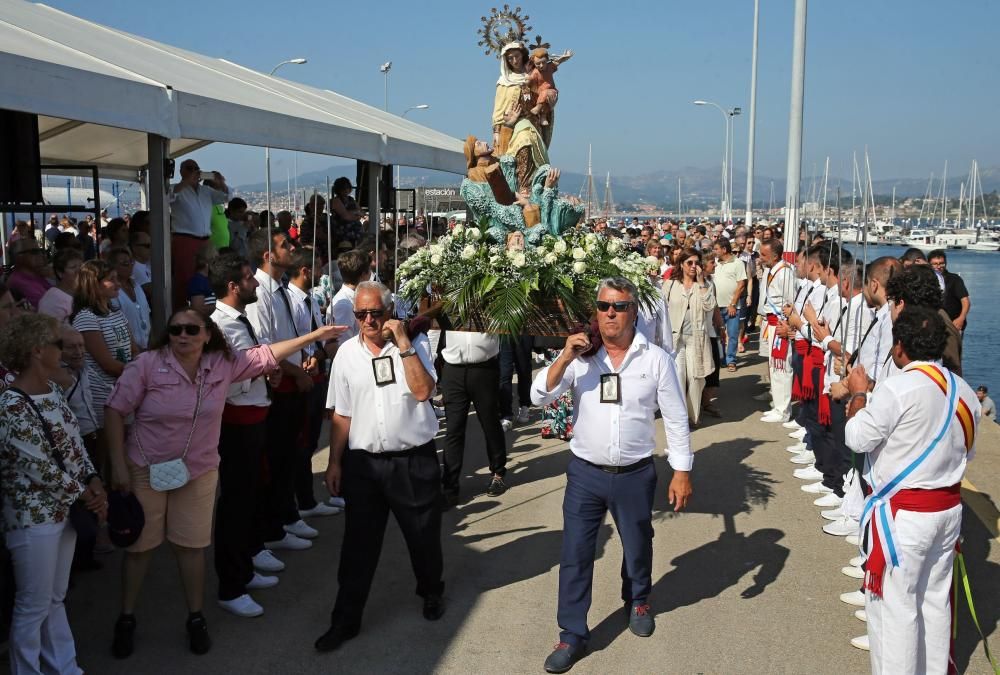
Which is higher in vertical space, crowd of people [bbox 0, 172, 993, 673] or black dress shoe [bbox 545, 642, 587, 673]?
crowd of people [bbox 0, 172, 993, 673]

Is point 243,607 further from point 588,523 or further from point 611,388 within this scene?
point 611,388

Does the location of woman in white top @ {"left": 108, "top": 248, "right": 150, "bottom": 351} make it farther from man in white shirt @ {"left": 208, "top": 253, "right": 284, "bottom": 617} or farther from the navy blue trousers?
the navy blue trousers

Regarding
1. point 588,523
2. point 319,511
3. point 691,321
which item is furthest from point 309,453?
point 691,321

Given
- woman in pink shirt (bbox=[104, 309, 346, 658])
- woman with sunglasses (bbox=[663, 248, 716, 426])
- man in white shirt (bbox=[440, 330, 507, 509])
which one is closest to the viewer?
woman in pink shirt (bbox=[104, 309, 346, 658])

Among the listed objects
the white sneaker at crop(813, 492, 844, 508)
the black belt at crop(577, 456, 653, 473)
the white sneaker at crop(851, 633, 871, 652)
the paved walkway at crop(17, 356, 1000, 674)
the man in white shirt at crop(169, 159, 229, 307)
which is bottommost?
the paved walkway at crop(17, 356, 1000, 674)

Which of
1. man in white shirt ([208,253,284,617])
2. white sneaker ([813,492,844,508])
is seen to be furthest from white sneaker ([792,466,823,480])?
man in white shirt ([208,253,284,617])

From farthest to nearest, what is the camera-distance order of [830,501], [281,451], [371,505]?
[830,501] → [281,451] → [371,505]

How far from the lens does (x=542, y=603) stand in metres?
5.50

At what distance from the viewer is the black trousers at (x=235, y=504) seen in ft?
17.3

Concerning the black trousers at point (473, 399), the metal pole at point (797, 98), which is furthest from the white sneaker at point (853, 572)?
the metal pole at point (797, 98)

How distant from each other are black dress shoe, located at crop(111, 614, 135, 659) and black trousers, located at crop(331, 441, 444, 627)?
1044 mm

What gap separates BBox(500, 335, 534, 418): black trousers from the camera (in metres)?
10.1

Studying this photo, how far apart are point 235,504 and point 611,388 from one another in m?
2.26

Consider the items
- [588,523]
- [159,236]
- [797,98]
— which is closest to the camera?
[588,523]
